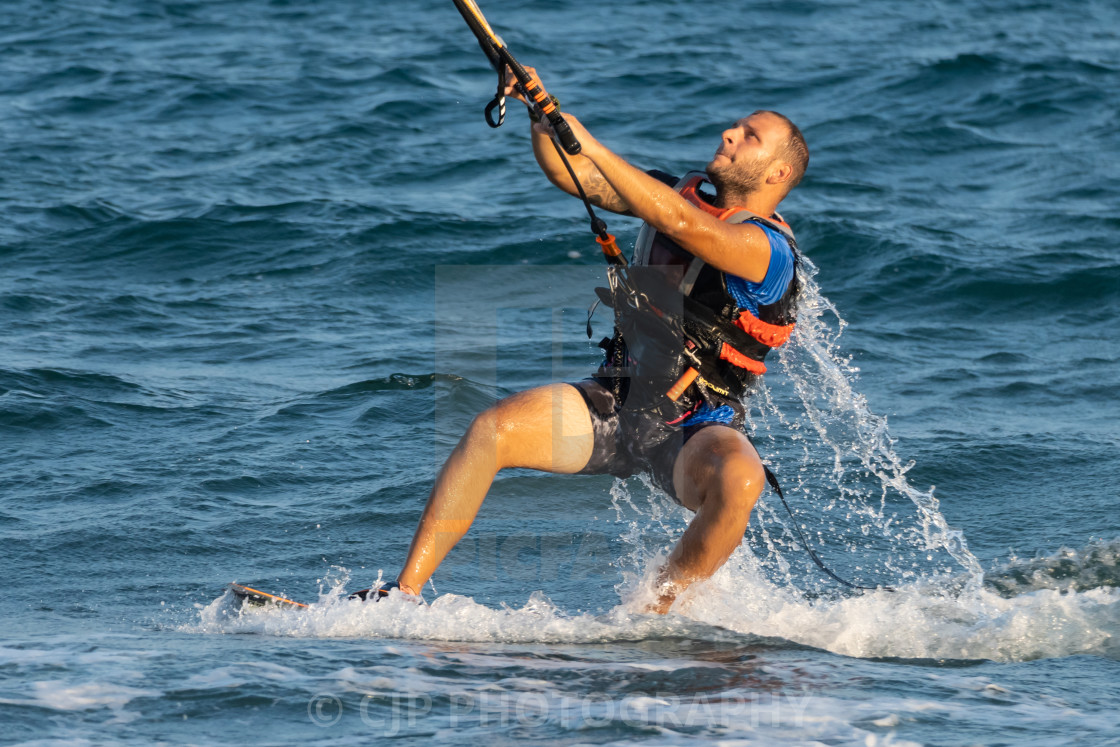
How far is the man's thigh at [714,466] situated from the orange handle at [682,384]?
15 cm

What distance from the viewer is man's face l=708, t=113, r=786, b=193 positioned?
4277mm

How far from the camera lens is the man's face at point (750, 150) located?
14.0 feet

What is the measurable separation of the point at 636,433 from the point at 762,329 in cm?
59

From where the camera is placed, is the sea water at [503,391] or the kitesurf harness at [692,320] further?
the kitesurf harness at [692,320]

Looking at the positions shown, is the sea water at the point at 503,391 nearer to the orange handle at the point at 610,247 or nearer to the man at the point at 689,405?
the man at the point at 689,405

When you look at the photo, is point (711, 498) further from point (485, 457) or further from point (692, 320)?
point (485, 457)

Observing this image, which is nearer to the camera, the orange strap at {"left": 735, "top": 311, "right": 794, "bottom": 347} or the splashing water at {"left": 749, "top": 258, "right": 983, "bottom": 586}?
the orange strap at {"left": 735, "top": 311, "right": 794, "bottom": 347}

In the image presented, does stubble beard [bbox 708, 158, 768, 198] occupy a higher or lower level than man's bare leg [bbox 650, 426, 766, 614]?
higher

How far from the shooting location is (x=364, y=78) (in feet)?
49.5

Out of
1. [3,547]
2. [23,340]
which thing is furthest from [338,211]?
[3,547]

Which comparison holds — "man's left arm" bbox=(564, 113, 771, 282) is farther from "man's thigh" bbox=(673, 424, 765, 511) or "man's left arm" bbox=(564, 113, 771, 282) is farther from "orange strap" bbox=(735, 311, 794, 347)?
"man's thigh" bbox=(673, 424, 765, 511)

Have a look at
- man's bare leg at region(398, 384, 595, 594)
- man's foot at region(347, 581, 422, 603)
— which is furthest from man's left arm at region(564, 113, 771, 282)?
man's foot at region(347, 581, 422, 603)

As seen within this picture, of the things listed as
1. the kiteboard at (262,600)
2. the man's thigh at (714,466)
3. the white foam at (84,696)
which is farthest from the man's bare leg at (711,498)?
the white foam at (84,696)

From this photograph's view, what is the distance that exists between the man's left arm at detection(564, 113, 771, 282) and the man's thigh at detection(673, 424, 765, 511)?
0.57 m
